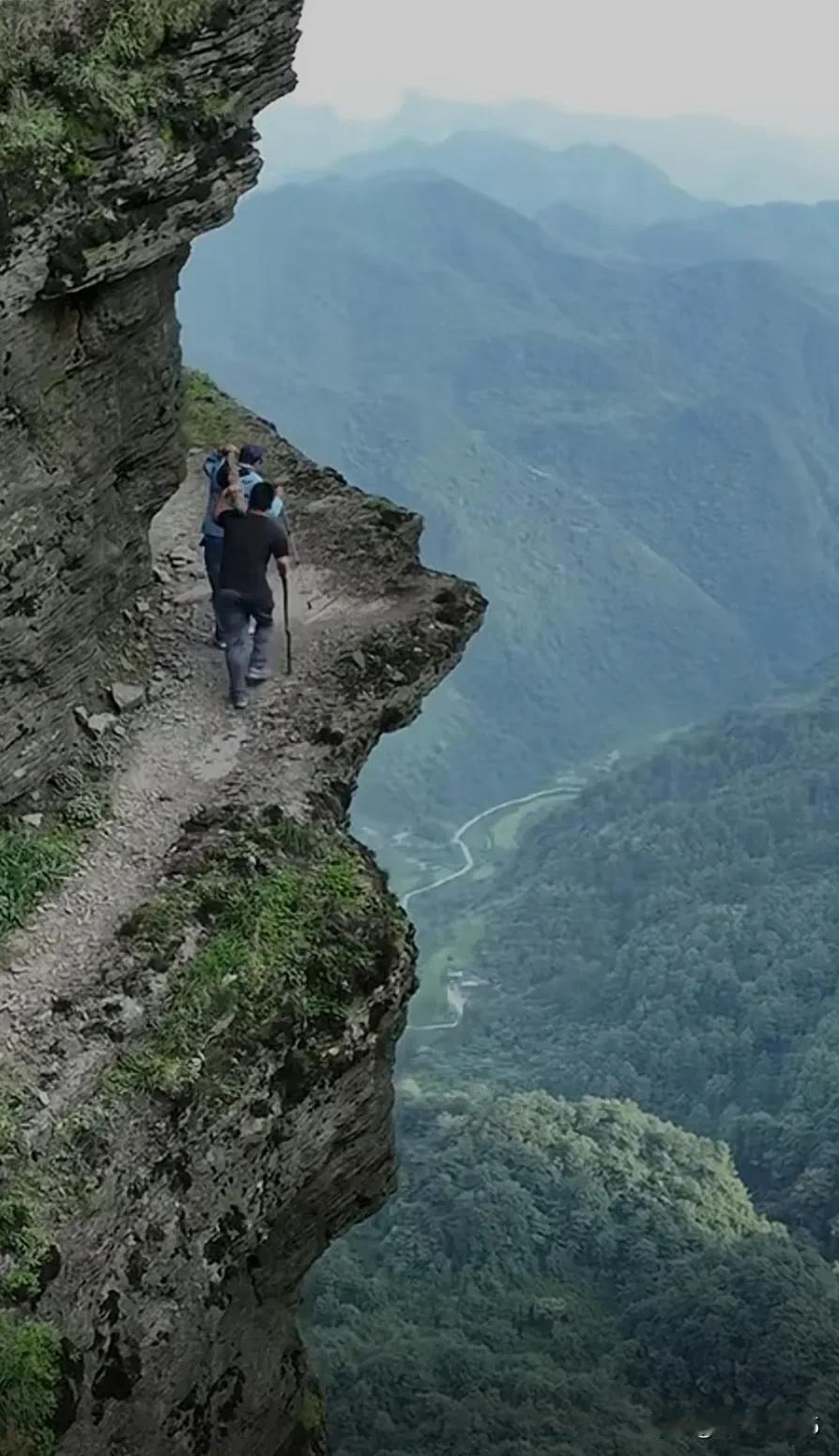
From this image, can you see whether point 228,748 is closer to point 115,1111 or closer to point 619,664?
point 115,1111

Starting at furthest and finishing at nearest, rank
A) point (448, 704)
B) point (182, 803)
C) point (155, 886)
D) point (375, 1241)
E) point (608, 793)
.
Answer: point (448, 704) < point (608, 793) < point (375, 1241) < point (182, 803) < point (155, 886)

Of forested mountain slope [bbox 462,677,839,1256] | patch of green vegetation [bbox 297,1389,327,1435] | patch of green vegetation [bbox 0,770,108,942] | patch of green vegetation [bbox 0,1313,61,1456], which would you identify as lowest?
forested mountain slope [bbox 462,677,839,1256]

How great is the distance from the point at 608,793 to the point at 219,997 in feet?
346

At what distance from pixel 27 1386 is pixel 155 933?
454 cm

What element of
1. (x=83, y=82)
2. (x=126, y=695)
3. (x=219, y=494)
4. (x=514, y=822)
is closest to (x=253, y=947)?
(x=126, y=695)

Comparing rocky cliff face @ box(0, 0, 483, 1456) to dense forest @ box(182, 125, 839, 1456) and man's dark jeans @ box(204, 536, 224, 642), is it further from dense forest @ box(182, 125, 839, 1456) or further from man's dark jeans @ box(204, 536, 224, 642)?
dense forest @ box(182, 125, 839, 1456)

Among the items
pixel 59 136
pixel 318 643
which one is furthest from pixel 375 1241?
pixel 59 136

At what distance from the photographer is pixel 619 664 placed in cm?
17838

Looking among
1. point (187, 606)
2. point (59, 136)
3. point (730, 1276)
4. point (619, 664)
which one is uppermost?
point (59, 136)

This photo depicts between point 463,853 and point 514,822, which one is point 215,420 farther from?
point 514,822

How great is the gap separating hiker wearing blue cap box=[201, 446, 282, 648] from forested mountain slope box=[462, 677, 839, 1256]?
47.1m

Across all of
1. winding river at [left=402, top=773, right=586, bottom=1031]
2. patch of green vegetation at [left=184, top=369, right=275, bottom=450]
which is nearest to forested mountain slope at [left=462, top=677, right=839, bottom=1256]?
winding river at [left=402, top=773, right=586, bottom=1031]

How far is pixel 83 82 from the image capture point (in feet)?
52.0

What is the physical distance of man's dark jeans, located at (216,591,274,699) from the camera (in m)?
19.8
